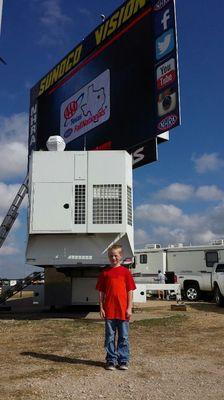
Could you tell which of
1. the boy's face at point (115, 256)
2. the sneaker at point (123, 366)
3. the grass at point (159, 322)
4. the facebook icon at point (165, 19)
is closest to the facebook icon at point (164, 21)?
the facebook icon at point (165, 19)

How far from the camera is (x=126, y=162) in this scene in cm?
1266

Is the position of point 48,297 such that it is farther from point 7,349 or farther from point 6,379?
point 6,379

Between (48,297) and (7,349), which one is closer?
(7,349)

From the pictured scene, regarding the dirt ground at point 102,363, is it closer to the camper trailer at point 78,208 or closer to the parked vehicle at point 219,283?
the camper trailer at point 78,208

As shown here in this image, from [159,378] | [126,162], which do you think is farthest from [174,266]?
[159,378]

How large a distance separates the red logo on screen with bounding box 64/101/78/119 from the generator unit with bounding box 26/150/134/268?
26.4ft

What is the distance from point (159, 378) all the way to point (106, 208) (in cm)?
654

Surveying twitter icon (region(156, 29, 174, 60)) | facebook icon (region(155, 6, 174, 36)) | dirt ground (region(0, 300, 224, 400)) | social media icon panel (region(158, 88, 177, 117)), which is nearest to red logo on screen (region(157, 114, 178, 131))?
social media icon panel (region(158, 88, 177, 117))

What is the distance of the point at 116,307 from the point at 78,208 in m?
5.70

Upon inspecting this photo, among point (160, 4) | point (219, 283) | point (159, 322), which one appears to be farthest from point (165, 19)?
point (159, 322)

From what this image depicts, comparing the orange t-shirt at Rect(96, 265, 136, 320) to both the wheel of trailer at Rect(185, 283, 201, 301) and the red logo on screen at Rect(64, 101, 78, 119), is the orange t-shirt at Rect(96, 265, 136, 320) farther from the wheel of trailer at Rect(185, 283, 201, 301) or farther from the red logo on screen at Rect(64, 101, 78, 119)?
the wheel of trailer at Rect(185, 283, 201, 301)

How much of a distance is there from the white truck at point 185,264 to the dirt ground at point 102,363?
11074mm

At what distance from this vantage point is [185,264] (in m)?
24.6

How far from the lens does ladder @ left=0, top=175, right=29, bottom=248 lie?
17.5 metres
